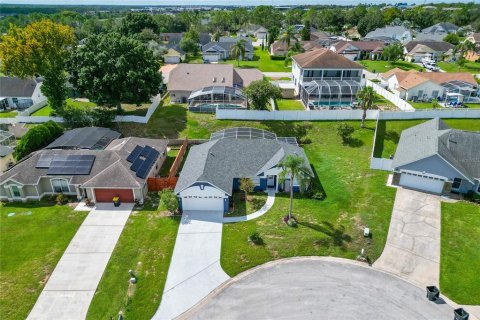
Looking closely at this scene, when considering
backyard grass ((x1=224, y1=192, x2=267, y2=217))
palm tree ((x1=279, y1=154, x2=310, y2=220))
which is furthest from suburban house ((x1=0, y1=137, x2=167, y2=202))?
palm tree ((x1=279, y1=154, x2=310, y2=220))

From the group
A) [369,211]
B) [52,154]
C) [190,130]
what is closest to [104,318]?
[52,154]

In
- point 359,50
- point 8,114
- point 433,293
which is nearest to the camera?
point 433,293

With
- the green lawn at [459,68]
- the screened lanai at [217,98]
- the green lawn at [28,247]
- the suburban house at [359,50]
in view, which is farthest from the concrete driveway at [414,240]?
the suburban house at [359,50]

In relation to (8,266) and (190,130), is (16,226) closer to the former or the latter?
(8,266)

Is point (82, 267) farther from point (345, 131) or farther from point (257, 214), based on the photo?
point (345, 131)

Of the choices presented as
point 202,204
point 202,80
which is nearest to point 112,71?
point 202,80

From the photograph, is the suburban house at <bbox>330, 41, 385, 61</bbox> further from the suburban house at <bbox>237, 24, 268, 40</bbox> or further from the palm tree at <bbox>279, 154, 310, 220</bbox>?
the palm tree at <bbox>279, 154, 310, 220</bbox>
